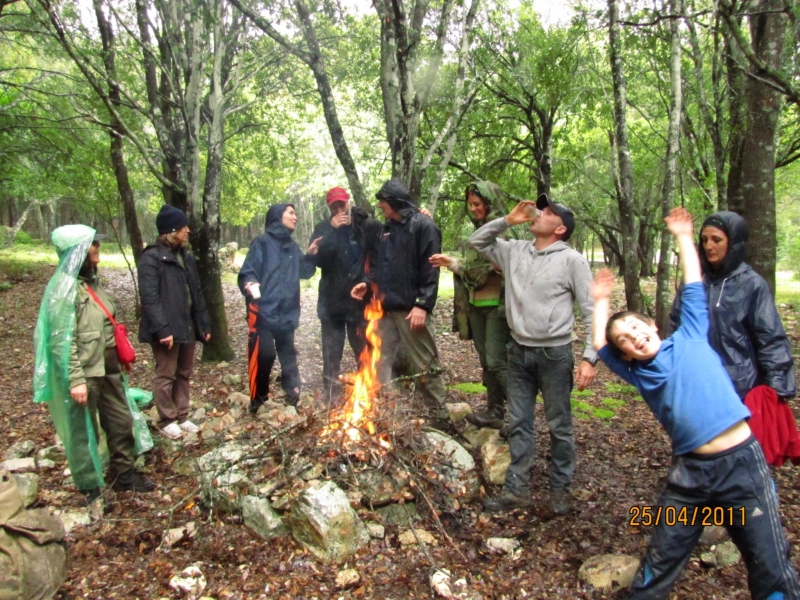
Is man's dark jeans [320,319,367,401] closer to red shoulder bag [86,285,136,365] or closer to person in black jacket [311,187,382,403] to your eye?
person in black jacket [311,187,382,403]

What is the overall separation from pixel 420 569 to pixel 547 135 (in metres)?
9.91

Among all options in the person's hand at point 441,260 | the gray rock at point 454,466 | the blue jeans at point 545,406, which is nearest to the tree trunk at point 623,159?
the person's hand at point 441,260

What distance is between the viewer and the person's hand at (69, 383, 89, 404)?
3699 millimetres

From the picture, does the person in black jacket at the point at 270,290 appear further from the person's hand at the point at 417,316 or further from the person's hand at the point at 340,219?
the person's hand at the point at 417,316

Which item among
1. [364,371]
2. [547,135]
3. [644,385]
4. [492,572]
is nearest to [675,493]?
[644,385]

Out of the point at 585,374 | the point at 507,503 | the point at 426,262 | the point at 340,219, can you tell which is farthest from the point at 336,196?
the point at 507,503

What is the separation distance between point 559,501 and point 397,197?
2.85m

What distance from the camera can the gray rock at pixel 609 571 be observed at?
3031mm

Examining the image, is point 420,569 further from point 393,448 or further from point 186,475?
point 186,475

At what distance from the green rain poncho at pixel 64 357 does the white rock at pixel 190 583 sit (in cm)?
133

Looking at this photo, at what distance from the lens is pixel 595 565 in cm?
313

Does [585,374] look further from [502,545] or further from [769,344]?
[502,545]

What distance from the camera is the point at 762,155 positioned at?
5562 millimetres

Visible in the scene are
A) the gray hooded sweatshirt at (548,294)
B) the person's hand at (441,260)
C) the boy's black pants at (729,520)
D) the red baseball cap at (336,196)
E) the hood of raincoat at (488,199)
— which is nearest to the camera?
the boy's black pants at (729,520)
